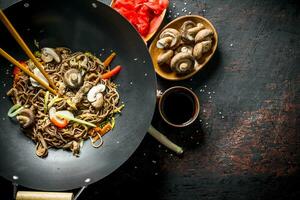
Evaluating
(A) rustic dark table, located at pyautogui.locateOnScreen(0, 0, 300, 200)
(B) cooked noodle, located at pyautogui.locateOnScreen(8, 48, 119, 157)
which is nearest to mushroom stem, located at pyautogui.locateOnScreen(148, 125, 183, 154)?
(A) rustic dark table, located at pyautogui.locateOnScreen(0, 0, 300, 200)

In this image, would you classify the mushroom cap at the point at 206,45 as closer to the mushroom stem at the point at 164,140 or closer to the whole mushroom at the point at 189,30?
the whole mushroom at the point at 189,30

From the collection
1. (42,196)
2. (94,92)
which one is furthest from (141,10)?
(42,196)

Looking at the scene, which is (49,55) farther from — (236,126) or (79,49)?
(236,126)

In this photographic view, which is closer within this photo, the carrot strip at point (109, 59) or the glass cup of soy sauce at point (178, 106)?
the carrot strip at point (109, 59)

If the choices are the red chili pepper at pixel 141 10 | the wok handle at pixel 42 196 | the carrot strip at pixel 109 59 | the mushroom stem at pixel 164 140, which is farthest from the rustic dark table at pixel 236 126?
the wok handle at pixel 42 196

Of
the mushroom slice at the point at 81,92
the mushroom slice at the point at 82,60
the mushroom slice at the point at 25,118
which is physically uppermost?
the mushroom slice at the point at 82,60

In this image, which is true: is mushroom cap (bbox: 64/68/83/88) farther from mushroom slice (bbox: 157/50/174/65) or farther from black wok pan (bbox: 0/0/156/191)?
mushroom slice (bbox: 157/50/174/65)
